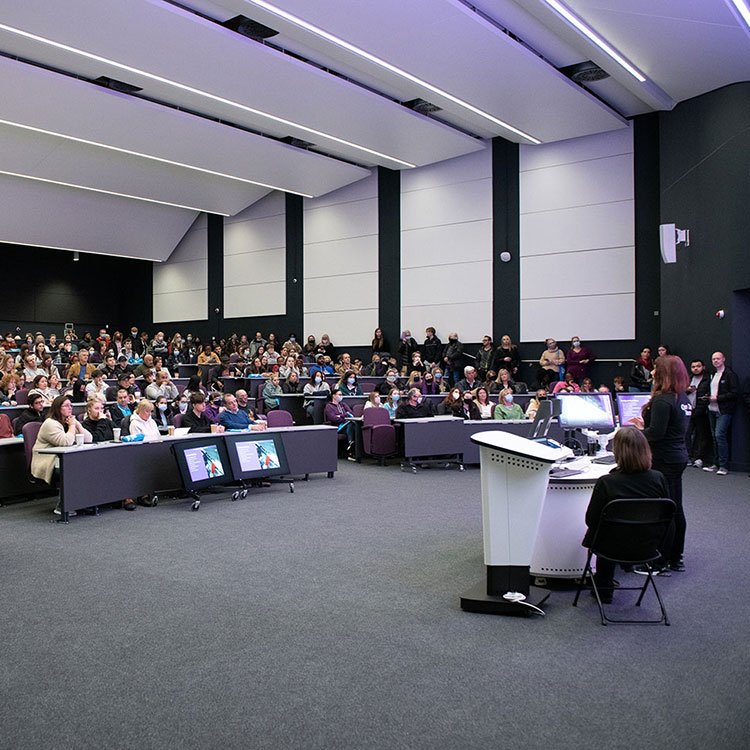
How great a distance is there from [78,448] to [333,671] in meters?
4.75

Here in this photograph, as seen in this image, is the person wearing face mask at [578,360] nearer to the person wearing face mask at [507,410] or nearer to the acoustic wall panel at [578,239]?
the acoustic wall panel at [578,239]

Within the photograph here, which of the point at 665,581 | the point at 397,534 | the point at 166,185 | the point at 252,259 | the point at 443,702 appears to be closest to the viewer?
the point at 443,702

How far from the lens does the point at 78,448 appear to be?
7.45 meters

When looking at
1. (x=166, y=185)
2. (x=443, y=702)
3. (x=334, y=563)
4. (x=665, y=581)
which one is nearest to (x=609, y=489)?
(x=665, y=581)

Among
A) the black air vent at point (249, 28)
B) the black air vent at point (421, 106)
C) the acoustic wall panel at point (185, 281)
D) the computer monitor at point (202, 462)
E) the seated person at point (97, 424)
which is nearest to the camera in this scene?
the computer monitor at point (202, 462)

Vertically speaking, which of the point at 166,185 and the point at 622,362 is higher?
the point at 166,185

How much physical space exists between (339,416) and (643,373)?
5.47m

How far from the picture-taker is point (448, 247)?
17375 millimetres

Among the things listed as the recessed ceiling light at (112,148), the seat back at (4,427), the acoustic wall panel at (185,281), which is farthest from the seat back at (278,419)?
the acoustic wall panel at (185,281)

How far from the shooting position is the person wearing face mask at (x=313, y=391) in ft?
42.8

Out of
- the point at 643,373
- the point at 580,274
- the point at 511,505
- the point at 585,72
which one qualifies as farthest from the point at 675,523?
the point at 580,274

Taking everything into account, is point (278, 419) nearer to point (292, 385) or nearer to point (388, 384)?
point (292, 385)

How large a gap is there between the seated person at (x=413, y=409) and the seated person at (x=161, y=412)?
11.3 feet

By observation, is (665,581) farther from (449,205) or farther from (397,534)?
(449,205)
